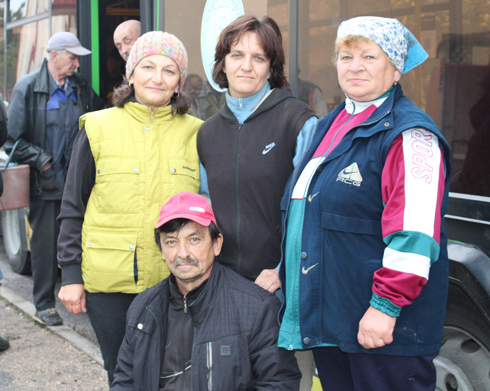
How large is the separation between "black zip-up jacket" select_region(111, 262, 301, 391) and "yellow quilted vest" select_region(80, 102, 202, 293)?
0.48 feet

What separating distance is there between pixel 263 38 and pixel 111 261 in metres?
1.00

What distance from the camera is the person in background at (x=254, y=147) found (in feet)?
7.02

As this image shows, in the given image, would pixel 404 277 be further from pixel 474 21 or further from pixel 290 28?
pixel 290 28

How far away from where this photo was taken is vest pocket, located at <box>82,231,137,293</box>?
2.33m

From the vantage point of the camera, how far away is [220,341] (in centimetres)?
210

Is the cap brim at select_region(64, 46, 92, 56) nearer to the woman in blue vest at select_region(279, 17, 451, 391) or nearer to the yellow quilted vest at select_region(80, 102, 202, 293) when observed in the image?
the yellow quilted vest at select_region(80, 102, 202, 293)

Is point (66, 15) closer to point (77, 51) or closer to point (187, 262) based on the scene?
point (77, 51)

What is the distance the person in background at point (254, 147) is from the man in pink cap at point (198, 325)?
0.07 metres

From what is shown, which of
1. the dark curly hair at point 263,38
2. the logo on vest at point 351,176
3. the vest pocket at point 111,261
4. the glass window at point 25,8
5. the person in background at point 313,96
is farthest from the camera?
the glass window at point 25,8

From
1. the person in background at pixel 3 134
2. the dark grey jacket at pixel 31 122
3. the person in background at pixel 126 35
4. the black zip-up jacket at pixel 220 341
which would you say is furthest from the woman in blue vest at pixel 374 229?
the person in background at pixel 126 35

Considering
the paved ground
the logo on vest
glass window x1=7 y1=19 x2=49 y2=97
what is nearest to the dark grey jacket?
the paved ground

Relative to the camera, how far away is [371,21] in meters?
1.73

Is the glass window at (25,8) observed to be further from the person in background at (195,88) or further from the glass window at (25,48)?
the person in background at (195,88)

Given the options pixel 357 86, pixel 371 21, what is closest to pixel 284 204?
pixel 357 86
